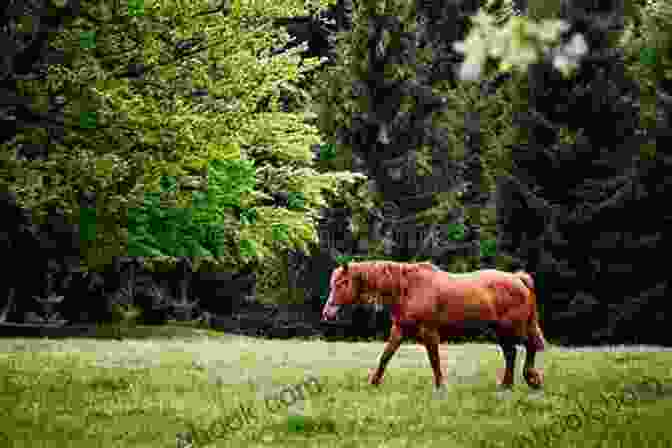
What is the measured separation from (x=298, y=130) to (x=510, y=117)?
9229mm

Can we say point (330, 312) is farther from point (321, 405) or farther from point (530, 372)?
point (530, 372)

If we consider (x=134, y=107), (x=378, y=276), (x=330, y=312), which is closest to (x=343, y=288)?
(x=330, y=312)

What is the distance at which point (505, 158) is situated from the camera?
29.2 metres

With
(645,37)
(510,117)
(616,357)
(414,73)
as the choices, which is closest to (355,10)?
(414,73)

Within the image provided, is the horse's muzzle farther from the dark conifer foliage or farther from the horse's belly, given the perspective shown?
the dark conifer foliage

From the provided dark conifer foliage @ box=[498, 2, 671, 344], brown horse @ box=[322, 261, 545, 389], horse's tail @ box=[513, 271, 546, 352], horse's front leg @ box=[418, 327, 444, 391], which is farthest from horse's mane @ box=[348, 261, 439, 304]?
dark conifer foliage @ box=[498, 2, 671, 344]

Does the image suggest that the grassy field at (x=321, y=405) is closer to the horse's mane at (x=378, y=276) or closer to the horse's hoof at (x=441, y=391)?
the horse's hoof at (x=441, y=391)

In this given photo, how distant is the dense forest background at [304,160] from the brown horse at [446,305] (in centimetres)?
354

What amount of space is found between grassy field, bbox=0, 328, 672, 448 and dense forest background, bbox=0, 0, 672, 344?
101 inches

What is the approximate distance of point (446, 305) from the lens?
35.7ft

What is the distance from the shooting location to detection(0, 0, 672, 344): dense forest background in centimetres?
1187

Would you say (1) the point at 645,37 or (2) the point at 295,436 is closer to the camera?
(2) the point at 295,436

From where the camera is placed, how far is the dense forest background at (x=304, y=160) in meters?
11.9

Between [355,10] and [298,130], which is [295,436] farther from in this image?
[355,10]
